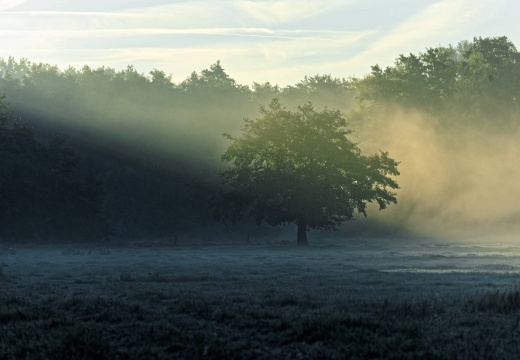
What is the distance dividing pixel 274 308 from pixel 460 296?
621cm

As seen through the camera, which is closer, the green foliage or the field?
the field

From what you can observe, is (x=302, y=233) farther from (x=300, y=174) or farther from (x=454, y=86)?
(x=454, y=86)

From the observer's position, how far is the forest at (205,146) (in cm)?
8044

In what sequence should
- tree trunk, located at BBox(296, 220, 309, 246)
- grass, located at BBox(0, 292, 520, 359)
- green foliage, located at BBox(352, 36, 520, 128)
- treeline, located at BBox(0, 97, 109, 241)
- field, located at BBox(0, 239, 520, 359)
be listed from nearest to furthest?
grass, located at BBox(0, 292, 520, 359)
field, located at BBox(0, 239, 520, 359)
tree trunk, located at BBox(296, 220, 309, 246)
treeline, located at BBox(0, 97, 109, 241)
green foliage, located at BBox(352, 36, 520, 128)

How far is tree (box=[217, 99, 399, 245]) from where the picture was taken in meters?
70.8

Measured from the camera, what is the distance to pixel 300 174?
7175 centimetres

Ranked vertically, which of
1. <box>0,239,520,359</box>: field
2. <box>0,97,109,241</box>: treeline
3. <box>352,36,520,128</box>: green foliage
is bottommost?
<box>0,239,520,359</box>: field

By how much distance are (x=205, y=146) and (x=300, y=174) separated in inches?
2116

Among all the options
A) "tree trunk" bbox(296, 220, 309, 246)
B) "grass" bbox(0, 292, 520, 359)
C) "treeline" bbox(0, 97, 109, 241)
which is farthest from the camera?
"treeline" bbox(0, 97, 109, 241)

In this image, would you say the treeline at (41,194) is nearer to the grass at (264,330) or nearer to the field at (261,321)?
the field at (261,321)

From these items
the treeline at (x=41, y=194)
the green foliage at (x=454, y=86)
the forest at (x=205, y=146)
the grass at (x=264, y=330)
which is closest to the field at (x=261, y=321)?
the grass at (x=264, y=330)

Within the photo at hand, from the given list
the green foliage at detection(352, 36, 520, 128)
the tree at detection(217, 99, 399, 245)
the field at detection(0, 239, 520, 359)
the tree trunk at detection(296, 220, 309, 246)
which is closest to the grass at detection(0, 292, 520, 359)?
the field at detection(0, 239, 520, 359)

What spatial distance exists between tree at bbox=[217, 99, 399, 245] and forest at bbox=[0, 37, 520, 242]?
15352 millimetres

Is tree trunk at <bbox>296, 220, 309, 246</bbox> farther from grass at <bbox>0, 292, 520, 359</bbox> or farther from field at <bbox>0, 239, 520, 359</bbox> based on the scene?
grass at <bbox>0, 292, 520, 359</bbox>
